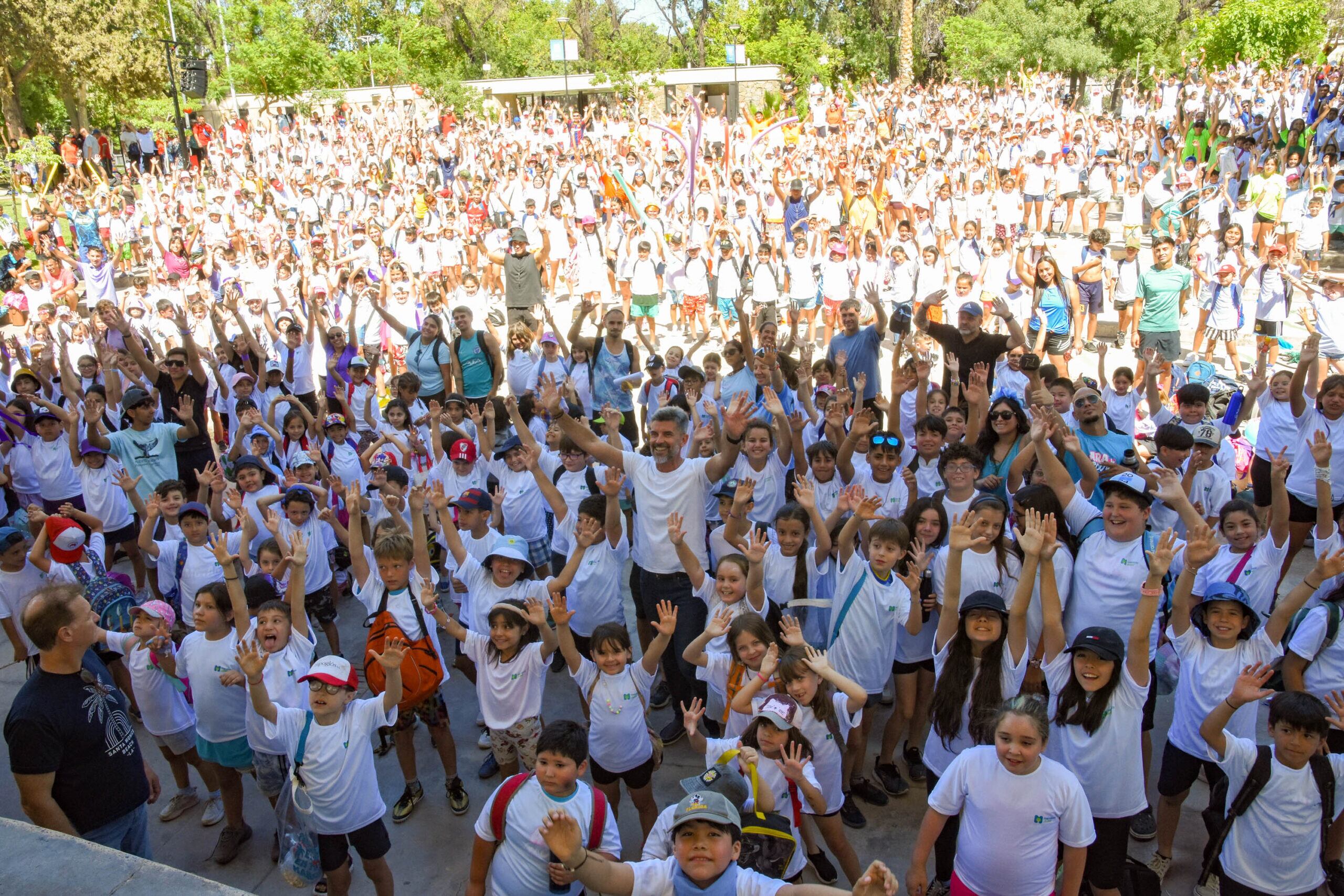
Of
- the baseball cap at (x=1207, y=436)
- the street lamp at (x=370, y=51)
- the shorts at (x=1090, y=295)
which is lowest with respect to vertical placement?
the baseball cap at (x=1207, y=436)

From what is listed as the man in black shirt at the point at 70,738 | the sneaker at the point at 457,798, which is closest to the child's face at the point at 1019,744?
the sneaker at the point at 457,798

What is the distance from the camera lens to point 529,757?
183 inches

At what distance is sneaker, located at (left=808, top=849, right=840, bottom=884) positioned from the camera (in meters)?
4.13

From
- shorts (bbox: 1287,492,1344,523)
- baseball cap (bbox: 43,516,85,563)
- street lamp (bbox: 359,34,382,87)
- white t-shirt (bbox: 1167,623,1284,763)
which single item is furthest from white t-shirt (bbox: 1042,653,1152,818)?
street lamp (bbox: 359,34,382,87)

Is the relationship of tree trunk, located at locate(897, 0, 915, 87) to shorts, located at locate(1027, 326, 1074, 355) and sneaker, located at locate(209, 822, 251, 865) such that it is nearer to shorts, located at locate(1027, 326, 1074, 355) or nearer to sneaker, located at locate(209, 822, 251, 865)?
shorts, located at locate(1027, 326, 1074, 355)

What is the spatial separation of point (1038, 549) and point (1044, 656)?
559 mm

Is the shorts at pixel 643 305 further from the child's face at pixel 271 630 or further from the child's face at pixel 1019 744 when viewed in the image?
the child's face at pixel 1019 744

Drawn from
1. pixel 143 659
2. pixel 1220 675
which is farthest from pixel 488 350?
pixel 1220 675

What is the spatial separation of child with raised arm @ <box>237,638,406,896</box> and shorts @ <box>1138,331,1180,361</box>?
27.6 feet

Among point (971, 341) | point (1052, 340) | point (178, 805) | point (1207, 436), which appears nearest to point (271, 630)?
point (178, 805)

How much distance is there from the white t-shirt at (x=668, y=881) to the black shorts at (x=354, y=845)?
1.50m

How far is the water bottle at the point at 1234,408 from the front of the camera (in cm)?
670

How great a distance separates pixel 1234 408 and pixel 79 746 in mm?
7014

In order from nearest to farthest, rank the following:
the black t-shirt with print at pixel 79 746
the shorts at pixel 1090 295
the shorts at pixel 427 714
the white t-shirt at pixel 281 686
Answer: the black t-shirt with print at pixel 79 746
the white t-shirt at pixel 281 686
the shorts at pixel 427 714
the shorts at pixel 1090 295
